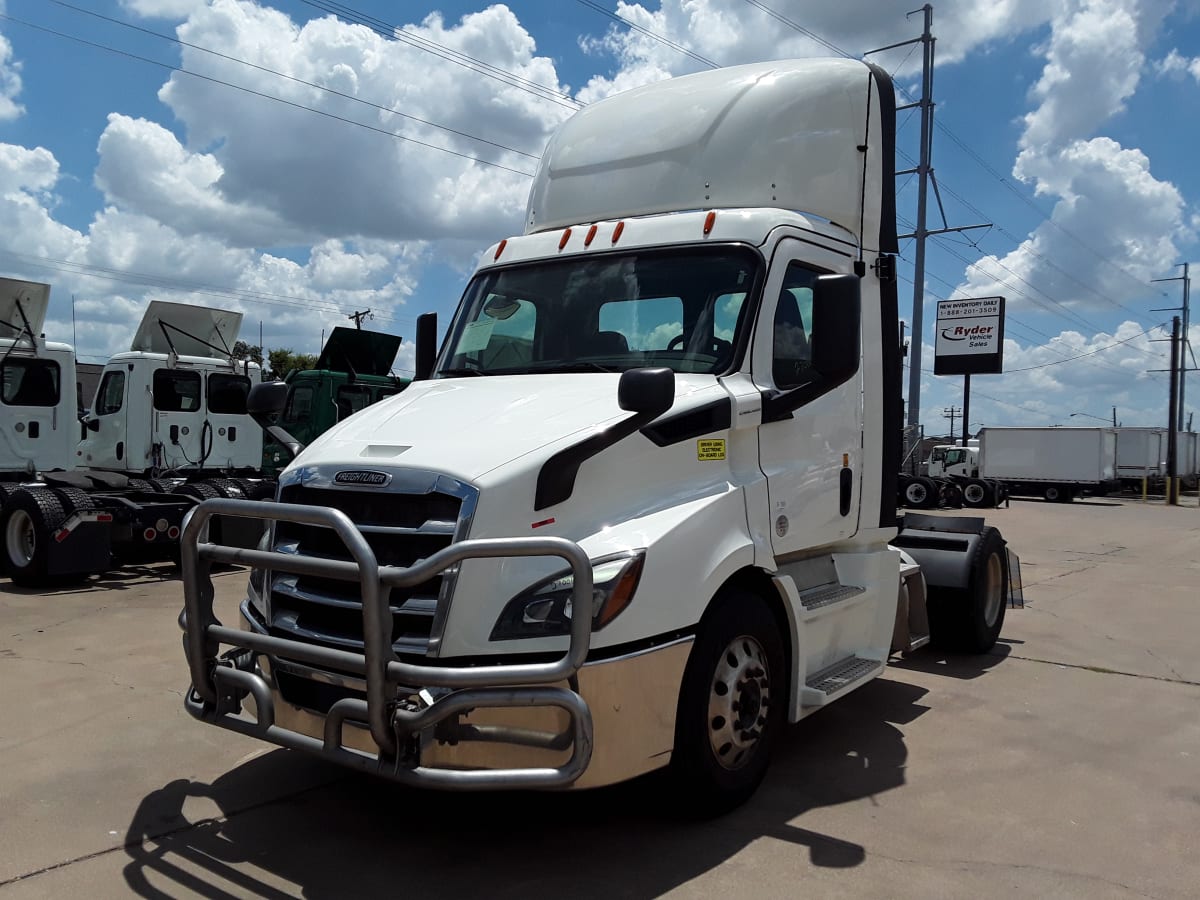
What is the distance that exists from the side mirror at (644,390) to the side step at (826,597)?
4.93ft

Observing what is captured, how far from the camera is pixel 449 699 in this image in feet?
11.0

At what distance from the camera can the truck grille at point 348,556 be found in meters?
3.67

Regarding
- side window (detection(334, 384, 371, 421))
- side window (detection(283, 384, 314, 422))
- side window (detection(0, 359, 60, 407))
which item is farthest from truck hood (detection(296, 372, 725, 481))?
side window (detection(283, 384, 314, 422))

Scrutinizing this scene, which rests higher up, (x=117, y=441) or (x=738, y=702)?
(x=117, y=441)

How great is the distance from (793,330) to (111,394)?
11728mm

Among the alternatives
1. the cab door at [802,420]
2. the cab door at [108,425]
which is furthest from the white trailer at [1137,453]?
the cab door at [802,420]

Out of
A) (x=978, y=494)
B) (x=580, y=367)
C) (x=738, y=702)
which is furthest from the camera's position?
(x=978, y=494)

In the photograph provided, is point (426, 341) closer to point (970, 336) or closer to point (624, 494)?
point (624, 494)

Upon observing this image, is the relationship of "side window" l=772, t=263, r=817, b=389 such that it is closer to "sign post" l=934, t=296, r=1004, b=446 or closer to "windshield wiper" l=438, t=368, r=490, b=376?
"windshield wiper" l=438, t=368, r=490, b=376

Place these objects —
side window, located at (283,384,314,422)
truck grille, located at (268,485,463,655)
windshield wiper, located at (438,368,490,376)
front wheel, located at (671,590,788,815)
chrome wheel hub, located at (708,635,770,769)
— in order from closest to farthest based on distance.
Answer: truck grille, located at (268,485,463,655) < front wheel, located at (671,590,788,815) < chrome wheel hub, located at (708,635,770,769) < windshield wiper, located at (438,368,490,376) < side window, located at (283,384,314,422)

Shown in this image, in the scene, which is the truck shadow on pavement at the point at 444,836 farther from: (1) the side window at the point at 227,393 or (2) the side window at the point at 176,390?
(1) the side window at the point at 227,393

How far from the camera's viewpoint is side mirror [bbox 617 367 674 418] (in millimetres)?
3883

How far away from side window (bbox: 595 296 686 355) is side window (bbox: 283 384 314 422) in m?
11.6

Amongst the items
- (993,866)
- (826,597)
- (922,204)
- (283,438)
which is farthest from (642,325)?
(922,204)
